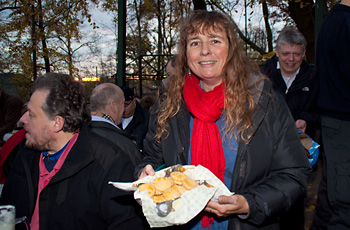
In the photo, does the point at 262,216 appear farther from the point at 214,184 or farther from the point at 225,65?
the point at 225,65

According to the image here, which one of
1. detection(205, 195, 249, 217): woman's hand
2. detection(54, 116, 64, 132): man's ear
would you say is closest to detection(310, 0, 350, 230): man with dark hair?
detection(205, 195, 249, 217): woman's hand

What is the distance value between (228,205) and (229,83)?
2.45 feet

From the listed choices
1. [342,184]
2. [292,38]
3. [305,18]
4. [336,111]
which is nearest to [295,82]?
[292,38]

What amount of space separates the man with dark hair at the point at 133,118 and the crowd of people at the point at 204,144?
2268mm

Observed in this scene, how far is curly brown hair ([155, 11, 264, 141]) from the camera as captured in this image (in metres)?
1.89

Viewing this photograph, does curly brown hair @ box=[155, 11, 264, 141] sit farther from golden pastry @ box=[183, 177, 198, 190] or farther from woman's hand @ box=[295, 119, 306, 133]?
woman's hand @ box=[295, 119, 306, 133]

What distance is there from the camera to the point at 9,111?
259 inches

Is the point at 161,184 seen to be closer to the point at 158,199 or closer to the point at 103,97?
the point at 158,199

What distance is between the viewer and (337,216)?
2.63 metres

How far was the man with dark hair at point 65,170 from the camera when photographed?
7.13ft

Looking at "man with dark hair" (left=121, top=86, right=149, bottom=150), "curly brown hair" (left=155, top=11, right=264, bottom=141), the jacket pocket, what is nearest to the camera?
"curly brown hair" (left=155, top=11, right=264, bottom=141)

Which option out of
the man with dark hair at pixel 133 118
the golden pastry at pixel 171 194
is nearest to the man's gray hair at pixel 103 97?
the man with dark hair at pixel 133 118

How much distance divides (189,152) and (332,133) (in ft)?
4.43

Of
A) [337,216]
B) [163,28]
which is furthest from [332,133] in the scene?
[163,28]
